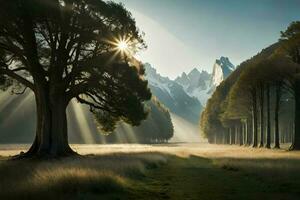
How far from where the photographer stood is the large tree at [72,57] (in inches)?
1238

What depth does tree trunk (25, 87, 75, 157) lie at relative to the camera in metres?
Answer: 33.8

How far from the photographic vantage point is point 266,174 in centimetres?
2080

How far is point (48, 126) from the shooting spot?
34.2 metres

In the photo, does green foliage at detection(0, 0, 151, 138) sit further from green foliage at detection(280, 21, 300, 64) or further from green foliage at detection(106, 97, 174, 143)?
green foliage at detection(106, 97, 174, 143)

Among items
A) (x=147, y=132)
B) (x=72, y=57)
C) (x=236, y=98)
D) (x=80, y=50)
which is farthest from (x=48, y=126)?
(x=147, y=132)

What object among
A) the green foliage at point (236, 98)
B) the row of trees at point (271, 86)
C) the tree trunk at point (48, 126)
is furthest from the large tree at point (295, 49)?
the tree trunk at point (48, 126)

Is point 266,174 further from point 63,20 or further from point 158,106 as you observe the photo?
point 158,106

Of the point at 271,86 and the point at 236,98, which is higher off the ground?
the point at 271,86

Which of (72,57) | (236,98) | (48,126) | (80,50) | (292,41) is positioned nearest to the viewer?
(48,126)

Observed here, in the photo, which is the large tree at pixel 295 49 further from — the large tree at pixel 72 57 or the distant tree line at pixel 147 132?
the distant tree line at pixel 147 132

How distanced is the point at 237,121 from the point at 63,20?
264ft

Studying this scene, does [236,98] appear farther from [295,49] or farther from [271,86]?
[295,49]

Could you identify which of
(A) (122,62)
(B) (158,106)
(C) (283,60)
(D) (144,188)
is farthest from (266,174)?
(B) (158,106)

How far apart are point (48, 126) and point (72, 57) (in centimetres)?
575
